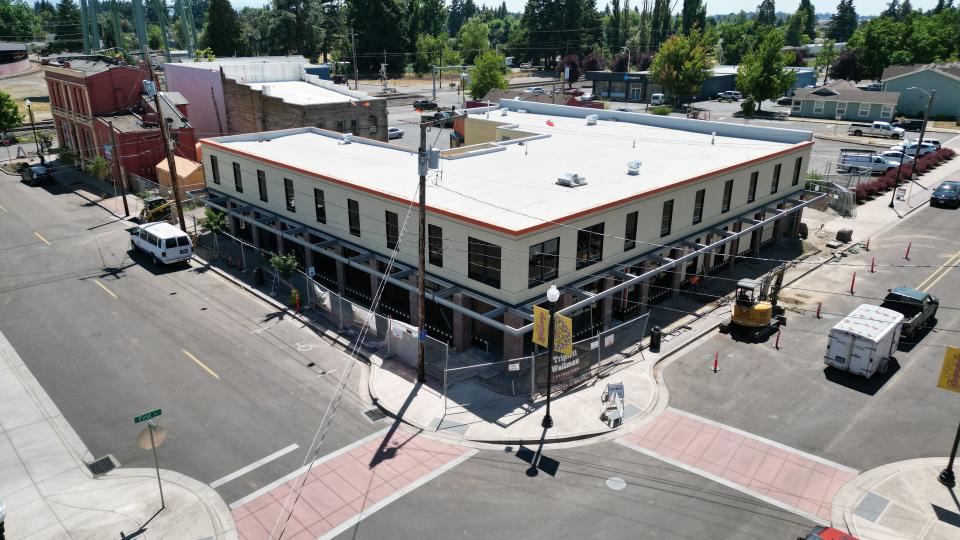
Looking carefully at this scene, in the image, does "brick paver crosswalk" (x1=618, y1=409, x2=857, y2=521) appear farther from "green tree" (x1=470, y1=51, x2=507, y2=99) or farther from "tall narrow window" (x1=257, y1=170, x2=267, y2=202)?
"green tree" (x1=470, y1=51, x2=507, y2=99)

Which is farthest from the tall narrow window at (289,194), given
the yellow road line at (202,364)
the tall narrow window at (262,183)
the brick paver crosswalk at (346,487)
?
the brick paver crosswalk at (346,487)

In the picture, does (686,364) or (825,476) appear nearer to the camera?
(825,476)

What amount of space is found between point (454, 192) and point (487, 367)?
315 inches

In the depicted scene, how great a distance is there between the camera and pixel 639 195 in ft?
92.0

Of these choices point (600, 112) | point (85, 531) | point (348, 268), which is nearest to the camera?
point (85, 531)

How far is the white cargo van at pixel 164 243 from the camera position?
3709 centimetres

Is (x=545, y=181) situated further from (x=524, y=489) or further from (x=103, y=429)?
(x=103, y=429)

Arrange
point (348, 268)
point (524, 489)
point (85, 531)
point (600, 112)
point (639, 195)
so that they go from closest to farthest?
point (85, 531) < point (524, 489) < point (639, 195) < point (348, 268) < point (600, 112)

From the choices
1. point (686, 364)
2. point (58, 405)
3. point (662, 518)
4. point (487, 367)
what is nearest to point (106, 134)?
point (58, 405)

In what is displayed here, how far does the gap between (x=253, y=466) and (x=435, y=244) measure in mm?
11435

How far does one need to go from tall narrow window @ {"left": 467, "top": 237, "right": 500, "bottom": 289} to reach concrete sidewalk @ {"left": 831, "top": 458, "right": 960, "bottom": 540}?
44.4 feet

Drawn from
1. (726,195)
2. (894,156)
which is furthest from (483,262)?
(894,156)

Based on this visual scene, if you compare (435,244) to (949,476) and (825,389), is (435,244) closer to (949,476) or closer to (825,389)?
(825,389)

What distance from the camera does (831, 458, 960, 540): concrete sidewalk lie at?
17594mm
